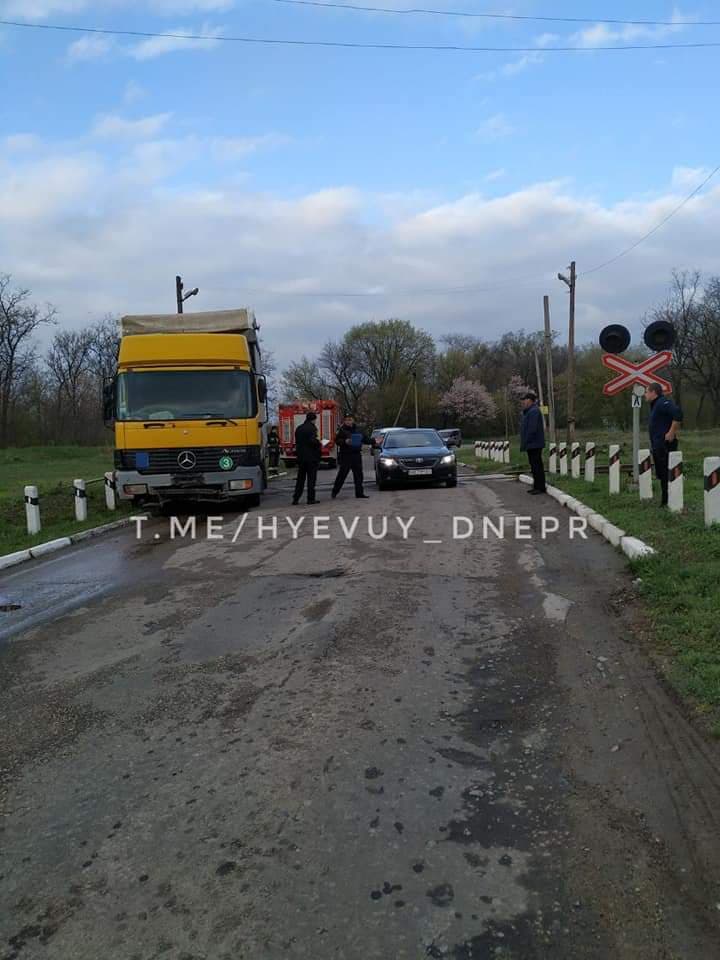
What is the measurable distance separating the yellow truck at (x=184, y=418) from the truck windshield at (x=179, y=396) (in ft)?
0.06

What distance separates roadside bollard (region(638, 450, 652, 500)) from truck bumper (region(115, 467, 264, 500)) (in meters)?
6.74

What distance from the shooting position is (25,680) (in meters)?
5.15

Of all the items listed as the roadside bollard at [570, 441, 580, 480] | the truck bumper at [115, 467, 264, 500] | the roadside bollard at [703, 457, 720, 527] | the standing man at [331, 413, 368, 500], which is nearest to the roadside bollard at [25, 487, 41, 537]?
the truck bumper at [115, 467, 264, 500]

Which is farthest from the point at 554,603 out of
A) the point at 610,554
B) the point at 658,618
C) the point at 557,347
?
the point at 557,347

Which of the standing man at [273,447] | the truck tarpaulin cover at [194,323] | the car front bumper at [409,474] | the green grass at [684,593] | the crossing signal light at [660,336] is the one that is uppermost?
the truck tarpaulin cover at [194,323]

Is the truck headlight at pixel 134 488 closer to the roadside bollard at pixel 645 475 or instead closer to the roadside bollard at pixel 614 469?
the roadside bollard at pixel 614 469

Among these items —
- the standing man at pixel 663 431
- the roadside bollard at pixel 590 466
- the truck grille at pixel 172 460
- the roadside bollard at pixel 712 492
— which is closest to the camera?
the roadside bollard at pixel 712 492

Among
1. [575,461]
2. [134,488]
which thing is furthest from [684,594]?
[575,461]

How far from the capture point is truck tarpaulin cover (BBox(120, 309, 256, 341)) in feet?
51.2

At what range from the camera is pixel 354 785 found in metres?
3.47

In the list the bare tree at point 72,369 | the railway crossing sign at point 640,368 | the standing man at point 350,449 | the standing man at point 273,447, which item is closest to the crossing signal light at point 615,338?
the railway crossing sign at point 640,368

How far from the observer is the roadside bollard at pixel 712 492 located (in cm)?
854

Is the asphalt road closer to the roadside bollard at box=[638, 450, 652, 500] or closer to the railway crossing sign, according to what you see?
the roadside bollard at box=[638, 450, 652, 500]

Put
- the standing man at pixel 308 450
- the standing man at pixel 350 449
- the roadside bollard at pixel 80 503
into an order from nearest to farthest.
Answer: the roadside bollard at pixel 80 503
the standing man at pixel 308 450
the standing man at pixel 350 449
